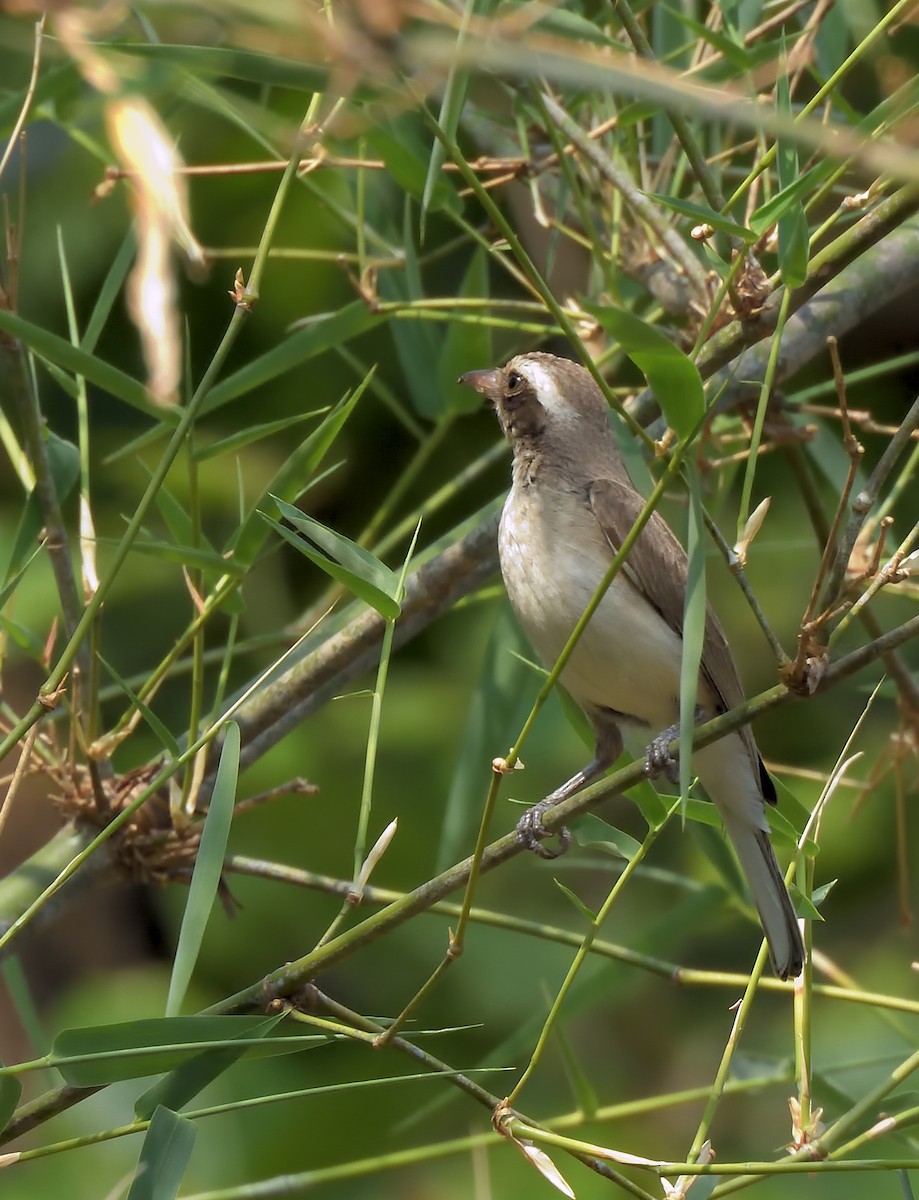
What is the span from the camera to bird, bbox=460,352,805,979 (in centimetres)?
296

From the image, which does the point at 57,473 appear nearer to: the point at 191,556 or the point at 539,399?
the point at 191,556

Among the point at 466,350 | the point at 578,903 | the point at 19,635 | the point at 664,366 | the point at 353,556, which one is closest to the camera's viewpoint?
the point at 664,366

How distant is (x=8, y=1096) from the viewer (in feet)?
6.06

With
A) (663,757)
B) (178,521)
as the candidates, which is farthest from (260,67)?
(663,757)

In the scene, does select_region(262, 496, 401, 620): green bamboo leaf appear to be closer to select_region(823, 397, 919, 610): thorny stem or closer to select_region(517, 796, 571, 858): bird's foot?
select_region(517, 796, 571, 858): bird's foot

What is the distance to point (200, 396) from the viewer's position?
6.08 feet

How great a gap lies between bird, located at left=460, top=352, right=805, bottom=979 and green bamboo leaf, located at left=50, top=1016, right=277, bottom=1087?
1.11 metres

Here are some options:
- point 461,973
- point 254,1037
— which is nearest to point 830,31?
point 254,1037

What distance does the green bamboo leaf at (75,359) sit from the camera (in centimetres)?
192

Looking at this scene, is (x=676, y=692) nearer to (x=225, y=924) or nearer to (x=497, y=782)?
(x=497, y=782)

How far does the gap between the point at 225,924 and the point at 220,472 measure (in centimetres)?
167

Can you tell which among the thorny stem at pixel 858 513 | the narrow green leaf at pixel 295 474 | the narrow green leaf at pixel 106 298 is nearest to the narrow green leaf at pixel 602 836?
the thorny stem at pixel 858 513

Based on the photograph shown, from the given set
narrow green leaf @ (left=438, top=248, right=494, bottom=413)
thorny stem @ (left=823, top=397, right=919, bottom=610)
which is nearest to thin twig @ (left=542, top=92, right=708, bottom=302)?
narrow green leaf @ (left=438, top=248, right=494, bottom=413)

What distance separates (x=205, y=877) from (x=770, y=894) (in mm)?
1648
